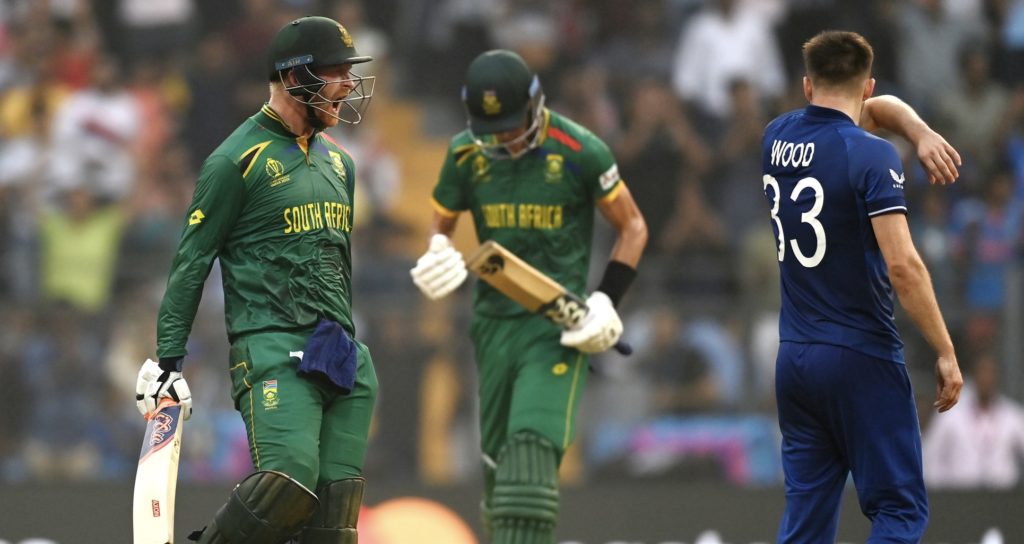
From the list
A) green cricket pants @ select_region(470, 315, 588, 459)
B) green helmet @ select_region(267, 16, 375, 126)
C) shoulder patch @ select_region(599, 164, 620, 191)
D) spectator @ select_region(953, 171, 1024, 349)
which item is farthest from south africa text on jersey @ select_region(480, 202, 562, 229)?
spectator @ select_region(953, 171, 1024, 349)

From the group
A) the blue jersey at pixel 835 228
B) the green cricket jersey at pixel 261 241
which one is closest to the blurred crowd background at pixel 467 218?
the blue jersey at pixel 835 228

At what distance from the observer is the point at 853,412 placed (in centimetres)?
548

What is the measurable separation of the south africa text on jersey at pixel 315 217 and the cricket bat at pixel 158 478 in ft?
2.63

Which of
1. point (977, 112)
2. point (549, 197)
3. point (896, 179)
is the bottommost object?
point (896, 179)

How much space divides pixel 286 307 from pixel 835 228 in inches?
80.5

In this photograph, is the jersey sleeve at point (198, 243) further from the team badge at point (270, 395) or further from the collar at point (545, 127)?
the collar at point (545, 127)

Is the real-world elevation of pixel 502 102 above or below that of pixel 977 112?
below

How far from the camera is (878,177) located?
17.4 ft

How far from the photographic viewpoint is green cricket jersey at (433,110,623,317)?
278 inches

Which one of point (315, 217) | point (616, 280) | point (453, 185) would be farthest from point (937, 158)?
point (453, 185)

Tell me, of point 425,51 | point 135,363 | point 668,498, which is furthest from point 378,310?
point 425,51

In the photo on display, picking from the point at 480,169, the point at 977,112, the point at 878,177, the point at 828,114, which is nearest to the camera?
Result: the point at 878,177

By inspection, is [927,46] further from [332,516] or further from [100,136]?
[332,516]

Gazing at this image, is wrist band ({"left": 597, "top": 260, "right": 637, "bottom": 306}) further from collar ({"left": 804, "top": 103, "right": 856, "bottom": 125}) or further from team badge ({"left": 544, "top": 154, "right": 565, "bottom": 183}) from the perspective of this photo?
collar ({"left": 804, "top": 103, "right": 856, "bottom": 125})
